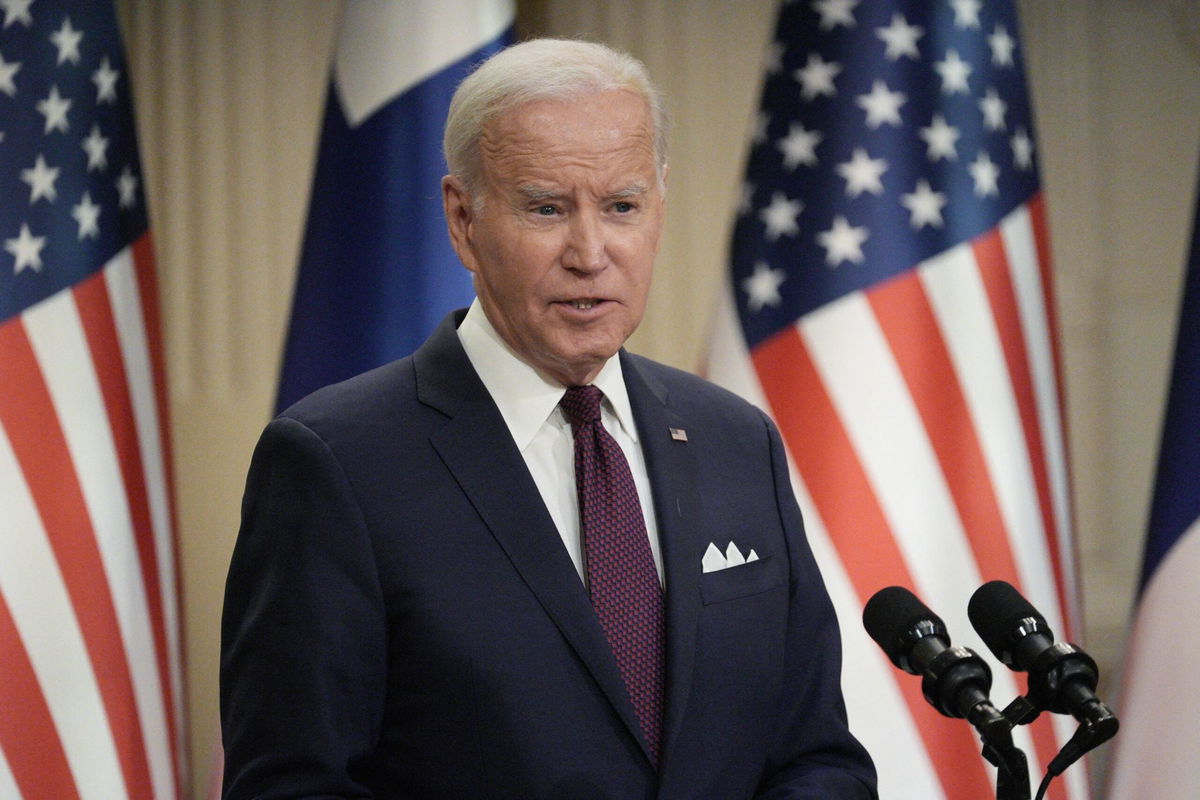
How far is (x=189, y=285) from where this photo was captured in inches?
138

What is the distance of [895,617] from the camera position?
1238mm

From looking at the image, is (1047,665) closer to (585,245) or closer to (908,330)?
(585,245)

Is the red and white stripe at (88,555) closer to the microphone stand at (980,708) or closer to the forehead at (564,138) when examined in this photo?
the forehead at (564,138)

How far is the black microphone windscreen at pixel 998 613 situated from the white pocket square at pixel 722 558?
1.05 ft

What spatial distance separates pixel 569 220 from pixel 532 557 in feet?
1.20

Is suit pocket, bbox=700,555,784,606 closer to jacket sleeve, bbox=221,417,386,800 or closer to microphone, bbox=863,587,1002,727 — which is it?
microphone, bbox=863,587,1002,727

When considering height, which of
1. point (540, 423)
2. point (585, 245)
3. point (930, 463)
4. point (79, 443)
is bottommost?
point (930, 463)

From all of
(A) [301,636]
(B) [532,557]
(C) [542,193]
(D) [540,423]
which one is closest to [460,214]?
(C) [542,193]

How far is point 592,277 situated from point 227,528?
2353mm

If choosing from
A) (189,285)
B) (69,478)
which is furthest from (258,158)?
A: (69,478)

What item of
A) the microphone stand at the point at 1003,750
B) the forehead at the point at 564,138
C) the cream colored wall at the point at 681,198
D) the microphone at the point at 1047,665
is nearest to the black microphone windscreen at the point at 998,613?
the microphone at the point at 1047,665

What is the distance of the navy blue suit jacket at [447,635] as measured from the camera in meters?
1.32

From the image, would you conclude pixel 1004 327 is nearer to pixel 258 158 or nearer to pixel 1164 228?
pixel 1164 228

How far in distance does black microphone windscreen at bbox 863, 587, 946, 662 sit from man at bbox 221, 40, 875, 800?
0.76 feet
